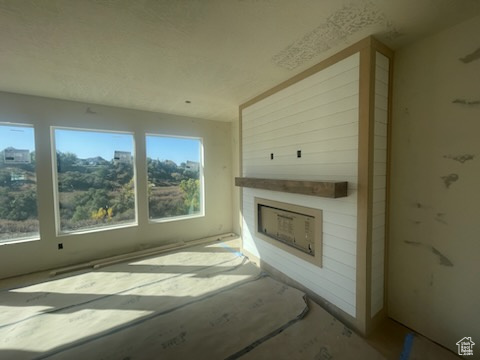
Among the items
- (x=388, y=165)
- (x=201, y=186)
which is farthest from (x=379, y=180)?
(x=201, y=186)

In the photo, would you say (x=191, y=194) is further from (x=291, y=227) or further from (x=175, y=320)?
(x=175, y=320)

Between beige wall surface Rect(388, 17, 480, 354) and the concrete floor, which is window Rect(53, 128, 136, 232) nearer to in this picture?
the concrete floor

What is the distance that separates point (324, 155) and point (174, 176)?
2.93 m

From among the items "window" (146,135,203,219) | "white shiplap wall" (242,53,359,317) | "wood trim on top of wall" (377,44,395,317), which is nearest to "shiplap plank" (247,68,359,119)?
"white shiplap wall" (242,53,359,317)

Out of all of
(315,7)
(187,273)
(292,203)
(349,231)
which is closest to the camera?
(315,7)

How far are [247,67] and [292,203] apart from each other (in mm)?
1564

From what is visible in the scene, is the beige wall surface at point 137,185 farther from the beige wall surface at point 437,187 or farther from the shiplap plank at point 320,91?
the beige wall surface at point 437,187

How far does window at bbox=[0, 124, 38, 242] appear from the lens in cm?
278

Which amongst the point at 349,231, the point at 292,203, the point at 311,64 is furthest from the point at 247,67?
the point at 349,231

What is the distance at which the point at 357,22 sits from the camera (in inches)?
59.0

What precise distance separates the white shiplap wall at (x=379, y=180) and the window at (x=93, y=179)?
11.7 feet

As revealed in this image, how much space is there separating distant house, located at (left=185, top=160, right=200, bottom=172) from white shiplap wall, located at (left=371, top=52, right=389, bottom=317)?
10.7 feet

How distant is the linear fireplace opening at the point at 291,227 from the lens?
213cm

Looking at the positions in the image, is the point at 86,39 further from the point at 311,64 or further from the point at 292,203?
the point at 292,203
